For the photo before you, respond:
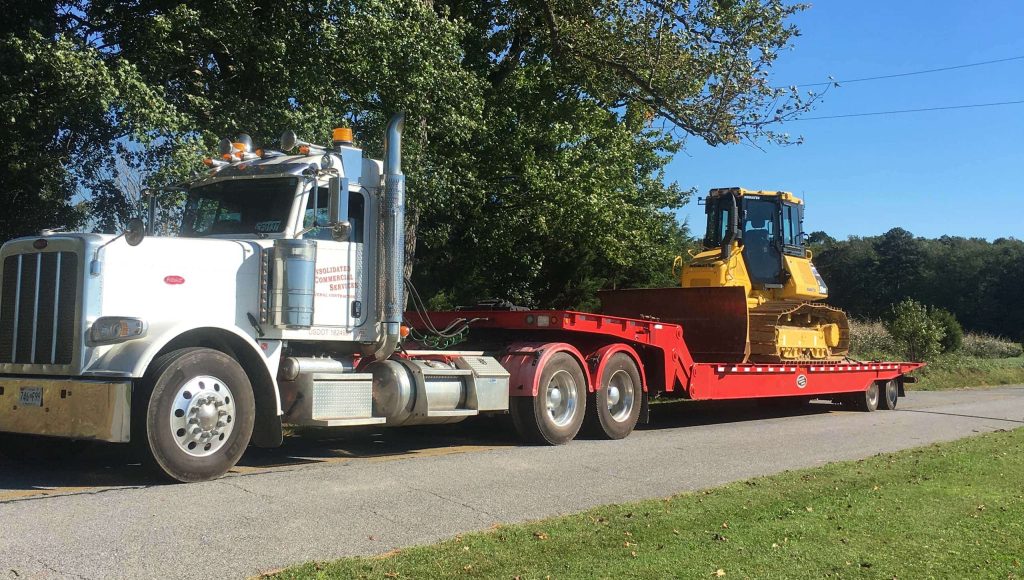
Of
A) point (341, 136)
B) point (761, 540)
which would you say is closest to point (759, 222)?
point (341, 136)

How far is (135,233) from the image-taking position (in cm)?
739

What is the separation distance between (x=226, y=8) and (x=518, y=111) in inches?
305

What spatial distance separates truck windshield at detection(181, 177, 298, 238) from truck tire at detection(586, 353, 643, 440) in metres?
4.65

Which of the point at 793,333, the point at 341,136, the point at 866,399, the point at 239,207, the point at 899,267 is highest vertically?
the point at 899,267

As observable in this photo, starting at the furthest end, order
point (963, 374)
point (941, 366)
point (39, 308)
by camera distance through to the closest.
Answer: point (963, 374) → point (941, 366) → point (39, 308)

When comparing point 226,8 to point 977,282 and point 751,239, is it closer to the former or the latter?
point 751,239

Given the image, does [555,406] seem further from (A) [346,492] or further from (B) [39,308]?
(B) [39,308]

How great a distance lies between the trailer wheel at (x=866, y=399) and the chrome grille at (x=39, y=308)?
14.8 meters

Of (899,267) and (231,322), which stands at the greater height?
(899,267)

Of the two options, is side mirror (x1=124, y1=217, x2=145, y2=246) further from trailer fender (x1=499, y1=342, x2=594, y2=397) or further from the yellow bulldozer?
the yellow bulldozer

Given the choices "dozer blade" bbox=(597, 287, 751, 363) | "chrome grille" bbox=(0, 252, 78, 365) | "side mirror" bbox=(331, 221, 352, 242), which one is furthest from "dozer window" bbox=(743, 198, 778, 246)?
"chrome grille" bbox=(0, 252, 78, 365)

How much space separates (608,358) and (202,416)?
5.60m

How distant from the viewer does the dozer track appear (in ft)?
49.4

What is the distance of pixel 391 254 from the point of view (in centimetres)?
922
